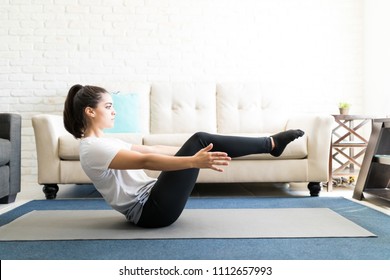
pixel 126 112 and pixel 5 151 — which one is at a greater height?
pixel 126 112

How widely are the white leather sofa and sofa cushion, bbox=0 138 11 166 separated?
8.6 inches

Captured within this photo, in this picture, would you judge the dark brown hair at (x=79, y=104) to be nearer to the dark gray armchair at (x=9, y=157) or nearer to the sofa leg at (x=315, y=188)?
the dark gray armchair at (x=9, y=157)

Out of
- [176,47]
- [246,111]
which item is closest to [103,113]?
[246,111]

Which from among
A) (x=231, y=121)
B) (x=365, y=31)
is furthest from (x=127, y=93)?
(x=365, y=31)

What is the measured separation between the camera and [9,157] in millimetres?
2639

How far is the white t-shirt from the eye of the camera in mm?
1533

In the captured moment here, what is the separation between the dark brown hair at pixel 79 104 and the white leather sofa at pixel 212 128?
1.12m

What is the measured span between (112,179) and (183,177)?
1.05 ft

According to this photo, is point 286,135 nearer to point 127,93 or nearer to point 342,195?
point 342,195

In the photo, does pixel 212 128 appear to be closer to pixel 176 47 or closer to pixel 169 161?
pixel 176 47

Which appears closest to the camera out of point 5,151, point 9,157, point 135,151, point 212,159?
point 212,159

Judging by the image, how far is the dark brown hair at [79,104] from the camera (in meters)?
1.63

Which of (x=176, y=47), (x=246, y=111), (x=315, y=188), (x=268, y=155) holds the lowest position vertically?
(x=315, y=188)

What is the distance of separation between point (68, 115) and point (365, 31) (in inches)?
134
